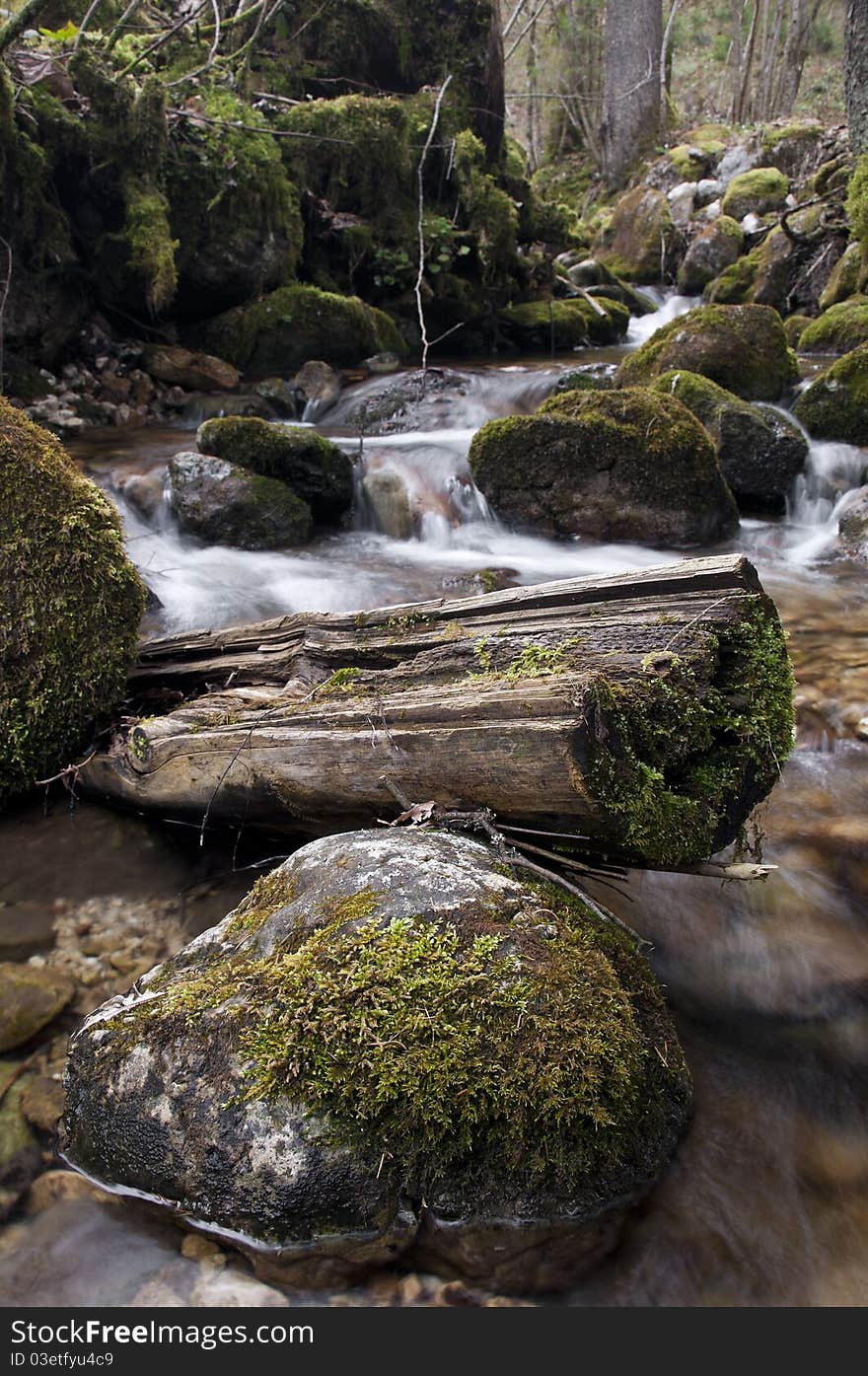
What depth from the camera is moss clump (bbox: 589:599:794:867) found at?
2.46 m

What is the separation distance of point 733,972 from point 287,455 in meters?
6.49

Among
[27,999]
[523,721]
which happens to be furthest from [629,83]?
[27,999]

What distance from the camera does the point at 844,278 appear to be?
1295 cm

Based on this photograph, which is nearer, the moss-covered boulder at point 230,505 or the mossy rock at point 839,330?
the moss-covered boulder at point 230,505

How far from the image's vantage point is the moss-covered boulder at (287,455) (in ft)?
26.0

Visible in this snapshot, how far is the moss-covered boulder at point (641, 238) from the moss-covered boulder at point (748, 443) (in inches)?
515

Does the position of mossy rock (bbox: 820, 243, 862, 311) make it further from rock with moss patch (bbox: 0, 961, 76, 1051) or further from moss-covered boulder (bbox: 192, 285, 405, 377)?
rock with moss patch (bbox: 0, 961, 76, 1051)

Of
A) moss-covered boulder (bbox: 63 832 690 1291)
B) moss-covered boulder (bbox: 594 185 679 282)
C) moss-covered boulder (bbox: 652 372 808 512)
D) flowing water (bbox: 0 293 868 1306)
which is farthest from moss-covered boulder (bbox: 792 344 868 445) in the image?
moss-covered boulder (bbox: 594 185 679 282)

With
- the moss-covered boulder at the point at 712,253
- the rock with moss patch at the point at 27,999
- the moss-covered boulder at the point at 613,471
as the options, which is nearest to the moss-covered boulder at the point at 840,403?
the moss-covered boulder at the point at 613,471

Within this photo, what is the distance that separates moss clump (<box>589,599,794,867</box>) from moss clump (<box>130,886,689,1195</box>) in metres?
0.43

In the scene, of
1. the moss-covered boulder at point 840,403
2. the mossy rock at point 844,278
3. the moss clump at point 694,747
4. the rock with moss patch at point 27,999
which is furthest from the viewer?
the mossy rock at point 844,278

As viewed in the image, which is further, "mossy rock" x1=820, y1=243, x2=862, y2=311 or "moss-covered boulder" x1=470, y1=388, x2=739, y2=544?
"mossy rock" x1=820, y1=243, x2=862, y2=311

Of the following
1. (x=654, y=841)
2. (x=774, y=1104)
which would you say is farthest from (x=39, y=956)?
(x=774, y=1104)

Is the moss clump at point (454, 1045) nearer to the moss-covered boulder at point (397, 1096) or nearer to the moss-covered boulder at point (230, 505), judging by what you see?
the moss-covered boulder at point (397, 1096)
